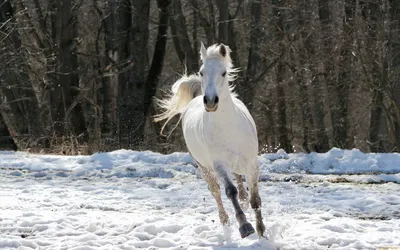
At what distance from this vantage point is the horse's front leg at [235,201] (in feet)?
21.8

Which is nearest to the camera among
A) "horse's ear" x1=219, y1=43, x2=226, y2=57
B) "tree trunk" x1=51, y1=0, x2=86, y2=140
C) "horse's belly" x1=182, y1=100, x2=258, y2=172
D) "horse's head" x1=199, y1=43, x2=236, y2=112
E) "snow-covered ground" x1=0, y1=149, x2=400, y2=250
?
"horse's head" x1=199, y1=43, x2=236, y2=112

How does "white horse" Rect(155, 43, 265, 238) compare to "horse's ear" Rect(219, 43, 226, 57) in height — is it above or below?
below

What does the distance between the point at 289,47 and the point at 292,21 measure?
31.3 inches

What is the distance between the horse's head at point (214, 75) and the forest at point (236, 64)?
942 cm

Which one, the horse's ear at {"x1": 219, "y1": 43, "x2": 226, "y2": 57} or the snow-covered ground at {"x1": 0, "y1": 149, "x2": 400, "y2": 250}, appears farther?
the horse's ear at {"x1": 219, "y1": 43, "x2": 226, "y2": 57}

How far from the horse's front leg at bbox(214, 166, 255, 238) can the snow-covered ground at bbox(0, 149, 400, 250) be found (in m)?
0.21

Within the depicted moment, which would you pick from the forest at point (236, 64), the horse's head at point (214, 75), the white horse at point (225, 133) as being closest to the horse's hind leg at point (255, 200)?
the white horse at point (225, 133)

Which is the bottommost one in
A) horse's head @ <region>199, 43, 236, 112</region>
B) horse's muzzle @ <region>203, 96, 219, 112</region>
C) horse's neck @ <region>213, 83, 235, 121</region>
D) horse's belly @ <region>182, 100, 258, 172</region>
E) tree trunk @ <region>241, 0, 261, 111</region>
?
tree trunk @ <region>241, 0, 261, 111</region>

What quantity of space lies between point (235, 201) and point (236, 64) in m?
18.3

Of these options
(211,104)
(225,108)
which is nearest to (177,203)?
(225,108)

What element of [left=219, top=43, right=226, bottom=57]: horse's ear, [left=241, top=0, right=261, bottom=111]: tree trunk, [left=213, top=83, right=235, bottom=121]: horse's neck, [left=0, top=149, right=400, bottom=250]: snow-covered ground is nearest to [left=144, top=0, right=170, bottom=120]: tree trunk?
[left=241, top=0, right=261, bottom=111]: tree trunk

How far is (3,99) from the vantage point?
25.7 m

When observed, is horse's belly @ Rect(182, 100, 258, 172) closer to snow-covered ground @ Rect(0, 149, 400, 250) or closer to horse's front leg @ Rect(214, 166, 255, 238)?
horse's front leg @ Rect(214, 166, 255, 238)

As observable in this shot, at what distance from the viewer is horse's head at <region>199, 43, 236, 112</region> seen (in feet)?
22.1
